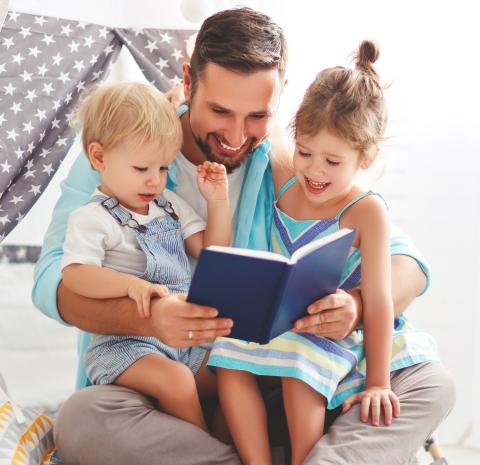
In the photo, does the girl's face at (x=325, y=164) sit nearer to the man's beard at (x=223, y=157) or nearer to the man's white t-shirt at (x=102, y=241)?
the man's beard at (x=223, y=157)

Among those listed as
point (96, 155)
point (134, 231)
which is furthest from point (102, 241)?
point (96, 155)

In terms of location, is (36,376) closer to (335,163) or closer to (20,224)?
(20,224)

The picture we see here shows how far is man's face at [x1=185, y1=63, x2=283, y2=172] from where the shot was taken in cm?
168

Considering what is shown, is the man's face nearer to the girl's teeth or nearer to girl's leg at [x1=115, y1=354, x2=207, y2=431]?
the girl's teeth

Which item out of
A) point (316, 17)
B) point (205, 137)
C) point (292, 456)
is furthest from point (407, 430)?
point (316, 17)

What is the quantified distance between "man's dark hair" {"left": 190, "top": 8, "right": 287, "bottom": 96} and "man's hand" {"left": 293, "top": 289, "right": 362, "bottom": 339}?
0.51 metres

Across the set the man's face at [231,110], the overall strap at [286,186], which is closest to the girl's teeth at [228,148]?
the man's face at [231,110]

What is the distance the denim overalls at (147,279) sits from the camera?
5.22 feet

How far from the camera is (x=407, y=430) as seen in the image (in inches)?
59.6

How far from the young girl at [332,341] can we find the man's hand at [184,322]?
0.18 metres

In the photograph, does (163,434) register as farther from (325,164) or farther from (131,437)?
(325,164)

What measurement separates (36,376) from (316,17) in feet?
4.19

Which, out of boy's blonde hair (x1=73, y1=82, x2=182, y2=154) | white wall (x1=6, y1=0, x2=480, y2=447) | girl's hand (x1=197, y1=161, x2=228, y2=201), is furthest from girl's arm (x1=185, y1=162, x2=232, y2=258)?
white wall (x1=6, y1=0, x2=480, y2=447)

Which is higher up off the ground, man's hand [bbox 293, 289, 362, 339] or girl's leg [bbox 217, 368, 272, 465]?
man's hand [bbox 293, 289, 362, 339]
